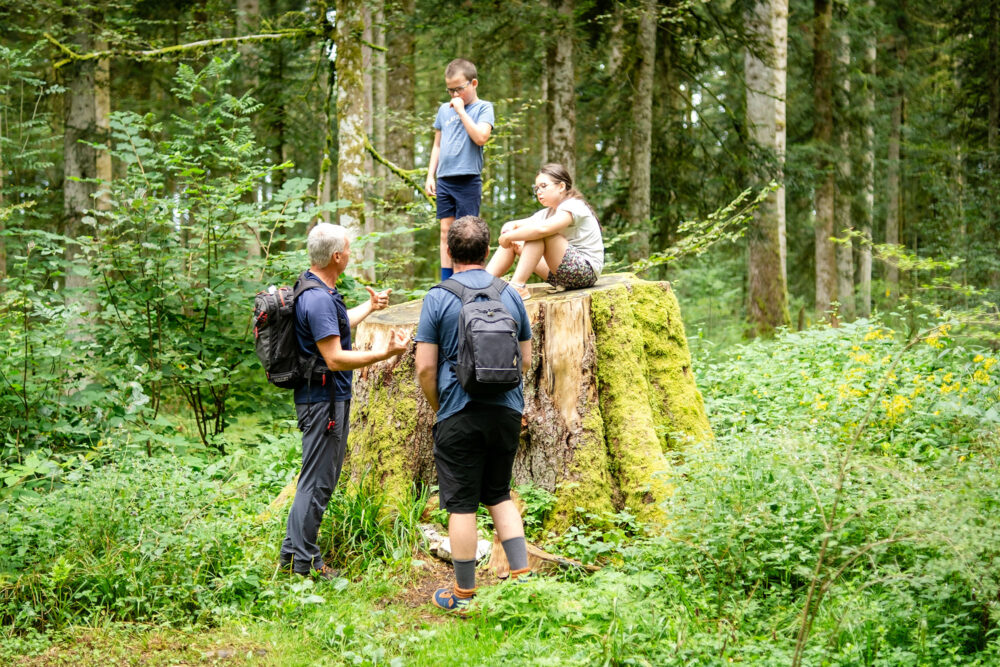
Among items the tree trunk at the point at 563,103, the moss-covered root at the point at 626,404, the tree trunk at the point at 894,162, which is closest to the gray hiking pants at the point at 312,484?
the moss-covered root at the point at 626,404

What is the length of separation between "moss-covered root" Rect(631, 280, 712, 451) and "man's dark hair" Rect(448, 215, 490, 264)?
2.04 m

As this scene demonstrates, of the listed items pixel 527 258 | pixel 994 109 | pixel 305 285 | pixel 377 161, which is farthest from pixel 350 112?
pixel 994 109

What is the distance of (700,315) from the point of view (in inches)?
797

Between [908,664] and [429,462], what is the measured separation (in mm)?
3107

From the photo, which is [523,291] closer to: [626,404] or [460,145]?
[626,404]

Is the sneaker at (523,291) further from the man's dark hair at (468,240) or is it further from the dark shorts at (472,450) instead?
the dark shorts at (472,450)

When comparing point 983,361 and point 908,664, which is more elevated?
point 983,361

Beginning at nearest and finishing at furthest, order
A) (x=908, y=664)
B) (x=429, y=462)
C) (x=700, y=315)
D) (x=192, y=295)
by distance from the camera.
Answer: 1. (x=908, y=664)
2. (x=429, y=462)
3. (x=192, y=295)
4. (x=700, y=315)

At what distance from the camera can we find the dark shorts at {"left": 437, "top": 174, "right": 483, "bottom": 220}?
6637 millimetres

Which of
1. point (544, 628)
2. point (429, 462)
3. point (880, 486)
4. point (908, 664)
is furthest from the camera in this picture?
point (429, 462)

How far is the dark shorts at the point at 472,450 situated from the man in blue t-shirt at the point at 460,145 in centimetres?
237

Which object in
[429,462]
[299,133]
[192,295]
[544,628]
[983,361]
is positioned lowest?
[544,628]

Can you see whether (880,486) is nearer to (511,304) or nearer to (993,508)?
(993,508)

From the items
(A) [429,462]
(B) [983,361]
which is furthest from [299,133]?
(B) [983,361]
